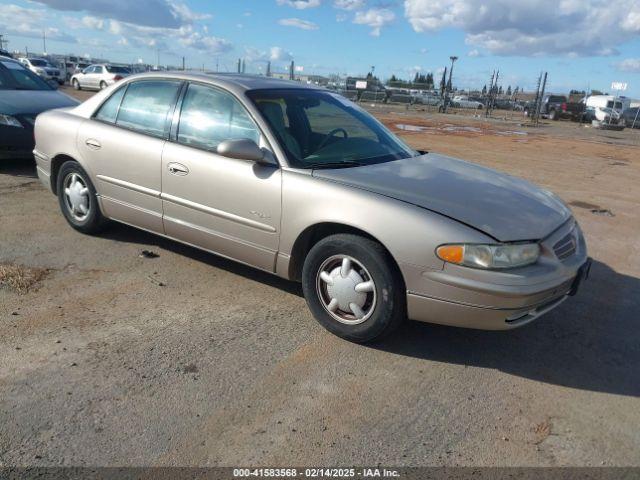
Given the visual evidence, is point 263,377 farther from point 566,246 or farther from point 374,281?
point 566,246

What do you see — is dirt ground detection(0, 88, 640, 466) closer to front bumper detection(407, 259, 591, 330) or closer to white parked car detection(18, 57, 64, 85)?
front bumper detection(407, 259, 591, 330)

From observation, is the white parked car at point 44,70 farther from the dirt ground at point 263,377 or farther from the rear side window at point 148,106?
the dirt ground at point 263,377

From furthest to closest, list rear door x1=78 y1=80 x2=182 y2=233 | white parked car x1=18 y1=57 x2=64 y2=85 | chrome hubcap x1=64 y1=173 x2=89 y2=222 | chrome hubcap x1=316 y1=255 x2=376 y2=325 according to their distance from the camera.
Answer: white parked car x1=18 y1=57 x2=64 y2=85, chrome hubcap x1=64 y1=173 x2=89 y2=222, rear door x1=78 y1=80 x2=182 y2=233, chrome hubcap x1=316 y1=255 x2=376 y2=325

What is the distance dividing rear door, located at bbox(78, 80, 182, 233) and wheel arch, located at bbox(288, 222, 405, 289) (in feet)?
4.29

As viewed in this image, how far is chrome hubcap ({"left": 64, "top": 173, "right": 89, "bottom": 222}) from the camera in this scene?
16.4ft

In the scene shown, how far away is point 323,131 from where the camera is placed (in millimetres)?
4250

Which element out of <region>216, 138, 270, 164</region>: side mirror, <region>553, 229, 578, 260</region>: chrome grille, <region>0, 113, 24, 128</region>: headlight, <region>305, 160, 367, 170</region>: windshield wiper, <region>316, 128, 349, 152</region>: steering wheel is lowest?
<region>0, 113, 24, 128</region>: headlight

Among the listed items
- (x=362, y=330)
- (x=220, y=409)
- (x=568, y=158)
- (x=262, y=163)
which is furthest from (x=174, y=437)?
(x=568, y=158)

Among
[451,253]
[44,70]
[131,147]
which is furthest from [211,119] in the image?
[44,70]

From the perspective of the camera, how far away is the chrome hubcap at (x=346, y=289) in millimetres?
3338

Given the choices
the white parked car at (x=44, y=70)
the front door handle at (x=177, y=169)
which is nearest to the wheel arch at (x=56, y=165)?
the front door handle at (x=177, y=169)

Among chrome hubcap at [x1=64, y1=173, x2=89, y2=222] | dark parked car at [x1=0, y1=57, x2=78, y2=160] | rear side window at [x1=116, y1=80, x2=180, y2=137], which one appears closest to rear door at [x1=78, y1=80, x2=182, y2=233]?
rear side window at [x1=116, y1=80, x2=180, y2=137]

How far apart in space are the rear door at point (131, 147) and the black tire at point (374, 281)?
1.58m

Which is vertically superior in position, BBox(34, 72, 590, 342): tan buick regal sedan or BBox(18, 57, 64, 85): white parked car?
BBox(34, 72, 590, 342): tan buick regal sedan
